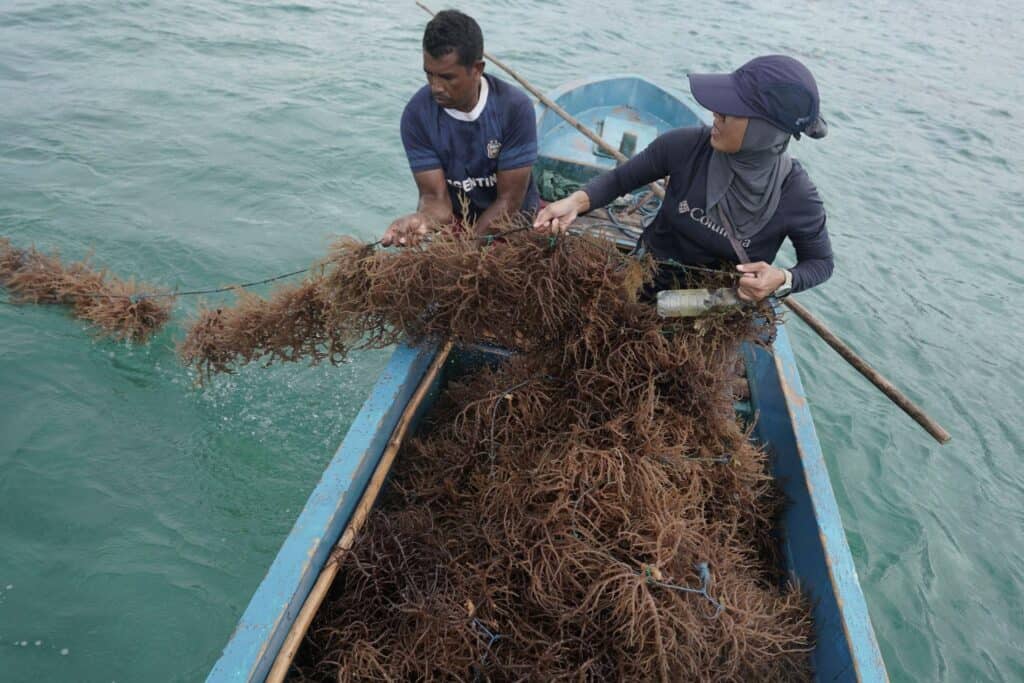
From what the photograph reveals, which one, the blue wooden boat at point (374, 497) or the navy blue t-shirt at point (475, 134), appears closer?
the blue wooden boat at point (374, 497)

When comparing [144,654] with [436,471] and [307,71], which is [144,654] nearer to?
[436,471]

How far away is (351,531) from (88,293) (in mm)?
3667

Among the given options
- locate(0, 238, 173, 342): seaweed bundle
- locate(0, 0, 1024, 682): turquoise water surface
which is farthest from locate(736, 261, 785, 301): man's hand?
locate(0, 238, 173, 342): seaweed bundle

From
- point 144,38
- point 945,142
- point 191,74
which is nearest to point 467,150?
point 191,74

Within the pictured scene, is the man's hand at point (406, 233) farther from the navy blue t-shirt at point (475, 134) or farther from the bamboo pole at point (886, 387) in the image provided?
the bamboo pole at point (886, 387)

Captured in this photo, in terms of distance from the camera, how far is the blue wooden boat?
2260 mm

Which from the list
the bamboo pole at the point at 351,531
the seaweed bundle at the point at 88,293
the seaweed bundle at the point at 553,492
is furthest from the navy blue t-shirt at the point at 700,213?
the seaweed bundle at the point at 88,293

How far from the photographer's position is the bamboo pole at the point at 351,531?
2.25 meters

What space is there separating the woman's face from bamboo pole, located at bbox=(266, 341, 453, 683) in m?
1.81

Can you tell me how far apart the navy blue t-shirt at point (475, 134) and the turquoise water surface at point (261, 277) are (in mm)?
2299

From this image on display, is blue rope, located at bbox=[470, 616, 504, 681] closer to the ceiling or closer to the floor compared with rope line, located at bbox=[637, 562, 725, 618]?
closer to the floor

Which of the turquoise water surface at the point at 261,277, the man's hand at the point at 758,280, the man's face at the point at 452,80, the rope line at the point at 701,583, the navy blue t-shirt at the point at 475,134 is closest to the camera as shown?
the rope line at the point at 701,583

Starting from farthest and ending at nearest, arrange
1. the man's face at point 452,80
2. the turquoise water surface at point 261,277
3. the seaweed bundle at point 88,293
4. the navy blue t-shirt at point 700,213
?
the seaweed bundle at point 88,293, the turquoise water surface at point 261,277, the man's face at point 452,80, the navy blue t-shirt at point 700,213

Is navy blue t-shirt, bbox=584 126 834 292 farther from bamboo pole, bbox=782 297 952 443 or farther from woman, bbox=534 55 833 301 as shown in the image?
bamboo pole, bbox=782 297 952 443
